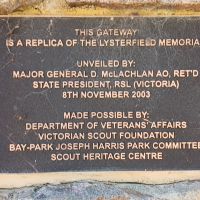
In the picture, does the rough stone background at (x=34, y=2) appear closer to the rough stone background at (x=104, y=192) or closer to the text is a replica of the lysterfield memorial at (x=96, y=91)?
the text is a replica of the lysterfield memorial at (x=96, y=91)

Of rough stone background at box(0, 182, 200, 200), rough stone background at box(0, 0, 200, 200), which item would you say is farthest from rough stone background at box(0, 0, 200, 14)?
rough stone background at box(0, 182, 200, 200)

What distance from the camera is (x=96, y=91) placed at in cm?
201

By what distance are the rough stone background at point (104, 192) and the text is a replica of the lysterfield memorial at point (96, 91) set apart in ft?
0.30

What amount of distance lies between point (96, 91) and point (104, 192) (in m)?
0.42

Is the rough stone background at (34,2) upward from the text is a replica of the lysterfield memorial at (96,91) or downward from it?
upward

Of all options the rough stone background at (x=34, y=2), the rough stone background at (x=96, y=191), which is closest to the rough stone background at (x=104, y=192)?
the rough stone background at (x=96, y=191)

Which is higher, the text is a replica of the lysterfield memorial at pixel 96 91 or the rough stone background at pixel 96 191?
the text is a replica of the lysterfield memorial at pixel 96 91

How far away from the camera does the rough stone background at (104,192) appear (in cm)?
198

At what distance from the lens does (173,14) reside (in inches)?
79.5

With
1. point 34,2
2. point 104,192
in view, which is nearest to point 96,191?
point 104,192

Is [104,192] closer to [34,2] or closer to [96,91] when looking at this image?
[96,91]

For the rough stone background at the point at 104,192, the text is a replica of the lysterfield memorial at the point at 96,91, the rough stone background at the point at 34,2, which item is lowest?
the rough stone background at the point at 104,192

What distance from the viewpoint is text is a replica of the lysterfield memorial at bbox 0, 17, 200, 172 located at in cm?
200

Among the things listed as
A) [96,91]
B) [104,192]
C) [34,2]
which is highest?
[34,2]
